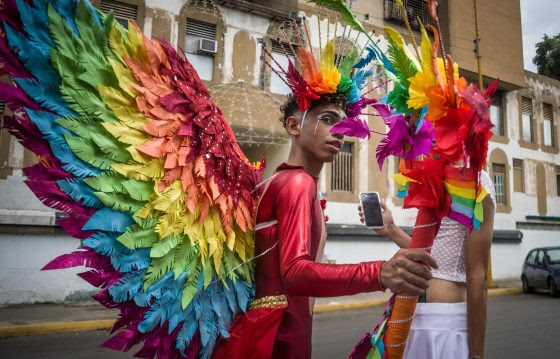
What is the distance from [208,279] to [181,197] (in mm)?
355

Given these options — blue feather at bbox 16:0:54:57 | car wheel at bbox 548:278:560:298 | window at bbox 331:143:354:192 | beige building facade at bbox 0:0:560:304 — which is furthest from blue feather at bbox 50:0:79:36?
car wheel at bbox 548:278:560:298

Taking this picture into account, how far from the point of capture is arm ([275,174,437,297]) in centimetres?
125

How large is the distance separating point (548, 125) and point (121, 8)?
18070 mm

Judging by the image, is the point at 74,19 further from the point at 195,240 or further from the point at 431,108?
the point at 431,108

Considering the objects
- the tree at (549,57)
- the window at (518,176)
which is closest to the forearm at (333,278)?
the window at (518,176)

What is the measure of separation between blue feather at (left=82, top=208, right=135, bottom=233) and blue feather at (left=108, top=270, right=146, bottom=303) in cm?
18

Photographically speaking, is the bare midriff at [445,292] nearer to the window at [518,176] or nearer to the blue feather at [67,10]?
the blue feather at [67,10]

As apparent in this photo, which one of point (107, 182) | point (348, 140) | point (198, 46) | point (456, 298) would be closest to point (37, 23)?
point (107, 182)

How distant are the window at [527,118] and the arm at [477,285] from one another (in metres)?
18.9

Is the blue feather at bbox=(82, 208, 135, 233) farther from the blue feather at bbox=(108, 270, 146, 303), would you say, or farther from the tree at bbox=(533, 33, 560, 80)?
the tree at bbox=(533, 33, 560, 80)

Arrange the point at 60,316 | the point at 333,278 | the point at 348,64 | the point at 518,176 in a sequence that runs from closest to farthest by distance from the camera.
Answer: the point at 333,278 < the point at 348,64 < the point at 60,316 < the point at 518,176

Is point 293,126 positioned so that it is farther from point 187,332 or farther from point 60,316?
point 60,316

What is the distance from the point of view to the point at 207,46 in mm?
11188

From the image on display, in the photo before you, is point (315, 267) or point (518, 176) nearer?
point (315, 267)
